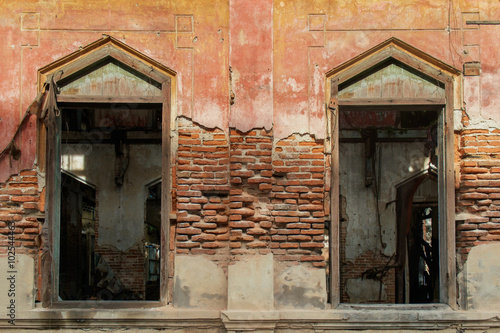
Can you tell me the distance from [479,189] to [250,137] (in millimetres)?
2277

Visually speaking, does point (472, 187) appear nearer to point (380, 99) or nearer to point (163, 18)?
point (380, 99)

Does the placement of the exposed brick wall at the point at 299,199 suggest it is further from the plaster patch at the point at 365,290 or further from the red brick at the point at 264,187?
the plaster patch at the point at 365,290

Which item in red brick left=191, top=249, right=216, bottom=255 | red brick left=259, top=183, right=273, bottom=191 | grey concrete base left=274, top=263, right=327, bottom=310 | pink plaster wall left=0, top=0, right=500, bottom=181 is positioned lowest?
grey concrete base left=274, top=263, right=327, bottom=310

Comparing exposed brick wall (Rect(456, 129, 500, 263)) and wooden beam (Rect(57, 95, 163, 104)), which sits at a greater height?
wooden beam (Rect(57, 95, 163, 104))

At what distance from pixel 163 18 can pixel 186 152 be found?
1376 mm

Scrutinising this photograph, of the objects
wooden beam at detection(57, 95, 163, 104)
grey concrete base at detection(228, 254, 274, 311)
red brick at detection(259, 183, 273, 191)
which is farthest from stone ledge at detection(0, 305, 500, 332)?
wooden beam at detection(57, 95, 163, 104)

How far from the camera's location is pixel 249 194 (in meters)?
4.80

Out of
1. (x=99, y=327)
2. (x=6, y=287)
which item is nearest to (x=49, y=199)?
(x=6, y=287)

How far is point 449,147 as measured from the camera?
4.93 meters

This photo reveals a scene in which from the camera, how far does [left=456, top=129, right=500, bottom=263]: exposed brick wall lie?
4.84m

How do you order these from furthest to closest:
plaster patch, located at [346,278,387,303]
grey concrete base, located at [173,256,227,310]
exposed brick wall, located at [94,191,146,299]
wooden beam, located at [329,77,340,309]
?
1. exposed brick wall, located at [94,191,146,299]
2. plaster patch, located at [346,278,387,303]
3. wooden beam, located at [329,77,340,309]
4. grey concrete base, located at [173,256,227,310]

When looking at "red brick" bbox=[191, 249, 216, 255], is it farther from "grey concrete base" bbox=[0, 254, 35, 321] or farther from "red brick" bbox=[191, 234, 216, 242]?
"grey concrete base" bbox=[0, 254, 35, 321]

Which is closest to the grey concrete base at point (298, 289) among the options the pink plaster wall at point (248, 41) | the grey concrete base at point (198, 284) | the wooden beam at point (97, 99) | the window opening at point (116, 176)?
the grey concrete base at point (198, 284)

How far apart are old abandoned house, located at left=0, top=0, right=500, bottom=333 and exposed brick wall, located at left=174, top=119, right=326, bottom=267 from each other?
0.01 meters
